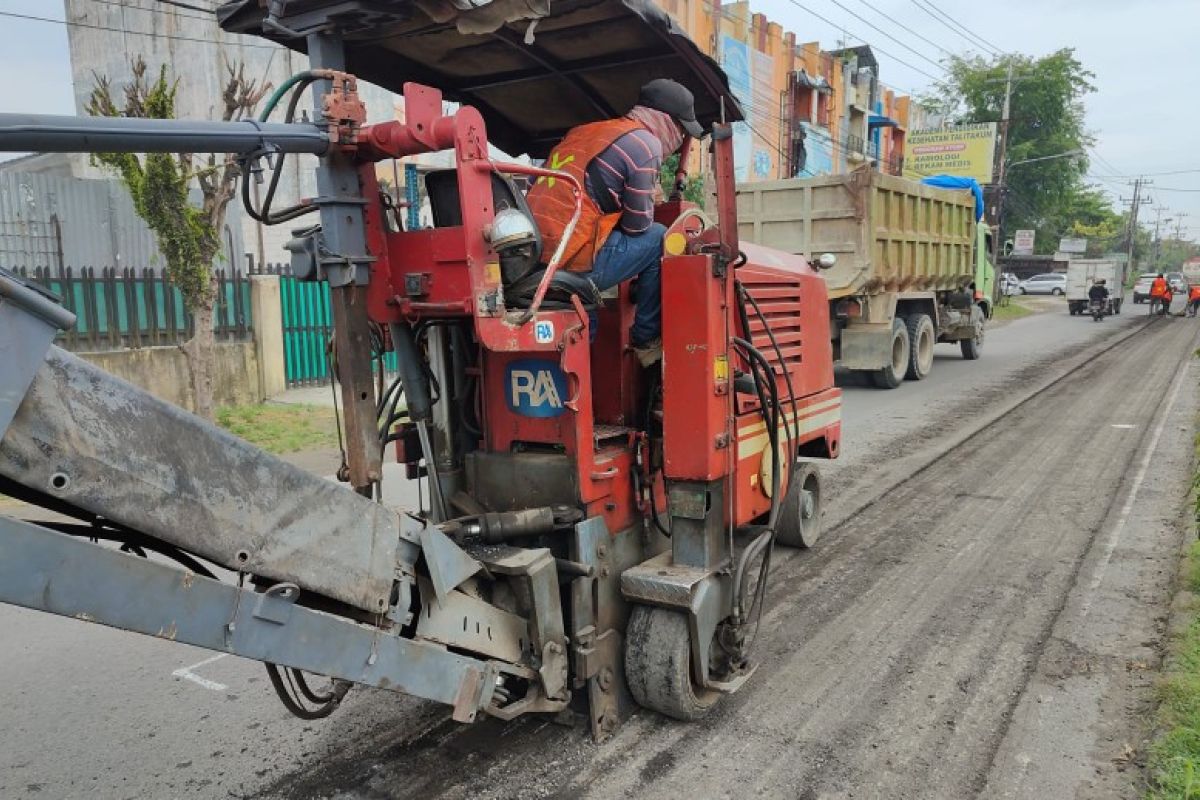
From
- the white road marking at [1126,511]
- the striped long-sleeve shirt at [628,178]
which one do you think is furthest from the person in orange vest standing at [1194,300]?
the striped long-sleeve shirt at [628,178]

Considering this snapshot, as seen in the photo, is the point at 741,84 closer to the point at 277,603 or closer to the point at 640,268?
the point at 640,268

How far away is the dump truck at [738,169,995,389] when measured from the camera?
1212cm

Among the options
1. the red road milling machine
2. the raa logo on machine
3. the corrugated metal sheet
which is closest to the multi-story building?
the corrugated metal sheet

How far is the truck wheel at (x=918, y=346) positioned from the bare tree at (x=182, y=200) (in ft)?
34.1

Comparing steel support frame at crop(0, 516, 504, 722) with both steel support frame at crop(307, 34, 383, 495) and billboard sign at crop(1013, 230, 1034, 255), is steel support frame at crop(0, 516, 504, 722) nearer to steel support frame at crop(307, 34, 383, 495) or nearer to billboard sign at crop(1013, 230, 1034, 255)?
steel support frame at crop(307, 34, 383, 495)

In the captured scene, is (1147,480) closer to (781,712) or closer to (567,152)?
(781,712)

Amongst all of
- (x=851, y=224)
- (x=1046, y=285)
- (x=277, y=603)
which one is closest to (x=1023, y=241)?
(x=1046, y=285)

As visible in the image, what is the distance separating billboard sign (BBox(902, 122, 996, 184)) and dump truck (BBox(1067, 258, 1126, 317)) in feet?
17.0

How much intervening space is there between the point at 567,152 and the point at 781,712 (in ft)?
8.45

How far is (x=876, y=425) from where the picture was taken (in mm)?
10453

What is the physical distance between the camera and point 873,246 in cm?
1214

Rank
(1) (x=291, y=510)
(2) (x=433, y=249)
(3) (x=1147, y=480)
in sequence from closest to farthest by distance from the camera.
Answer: (1) (x=291, y=510) < (2) (x=433, y=249) < (3) (x=1147, y=480)

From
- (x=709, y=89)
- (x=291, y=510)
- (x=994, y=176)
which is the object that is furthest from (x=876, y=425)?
(x=994, y=176)

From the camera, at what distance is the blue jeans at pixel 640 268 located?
3707 millimetres
